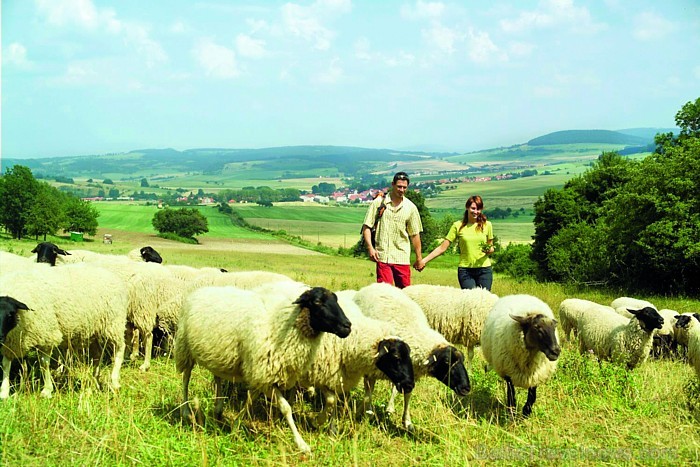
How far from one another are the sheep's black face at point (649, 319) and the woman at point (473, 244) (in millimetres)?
2681

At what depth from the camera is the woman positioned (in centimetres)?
1021

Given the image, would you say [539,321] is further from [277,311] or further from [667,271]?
[667,271]

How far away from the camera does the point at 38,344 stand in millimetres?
7336

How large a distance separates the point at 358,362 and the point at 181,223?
94.9 m

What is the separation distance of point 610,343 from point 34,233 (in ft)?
214

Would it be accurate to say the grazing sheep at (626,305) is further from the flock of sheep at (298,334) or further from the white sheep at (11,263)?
the white sheep at (11,263)

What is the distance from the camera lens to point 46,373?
23.7 ft

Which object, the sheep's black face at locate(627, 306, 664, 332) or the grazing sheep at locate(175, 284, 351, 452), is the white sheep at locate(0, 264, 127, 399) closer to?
the grazing sheep at locate(175, 284, 351, 452)

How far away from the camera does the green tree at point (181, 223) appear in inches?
3787

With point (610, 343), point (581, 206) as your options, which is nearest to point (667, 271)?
point (581, 206)

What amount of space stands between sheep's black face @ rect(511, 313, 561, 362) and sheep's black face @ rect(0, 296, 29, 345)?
623cm

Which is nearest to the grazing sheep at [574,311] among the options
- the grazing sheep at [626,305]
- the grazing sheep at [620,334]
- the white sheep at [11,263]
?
the grazing sheep at [620,334]

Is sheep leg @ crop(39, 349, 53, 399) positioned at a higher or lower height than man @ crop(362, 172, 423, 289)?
lower

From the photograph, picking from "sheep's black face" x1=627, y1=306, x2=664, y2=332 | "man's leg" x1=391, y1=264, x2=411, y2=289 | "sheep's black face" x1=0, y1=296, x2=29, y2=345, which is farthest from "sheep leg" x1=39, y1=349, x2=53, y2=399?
"sheep's black face" x1=627, y1=306, x2=664, y2=332
